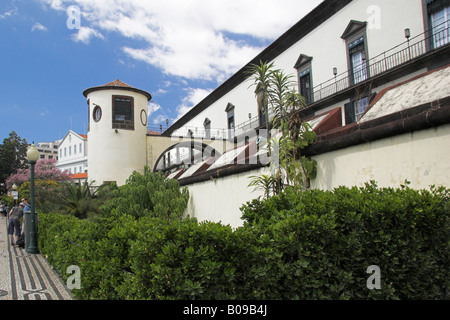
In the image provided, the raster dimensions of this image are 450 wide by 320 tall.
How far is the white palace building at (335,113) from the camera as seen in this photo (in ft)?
16.2

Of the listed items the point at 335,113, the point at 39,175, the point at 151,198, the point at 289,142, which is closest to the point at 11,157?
the point at 39,175

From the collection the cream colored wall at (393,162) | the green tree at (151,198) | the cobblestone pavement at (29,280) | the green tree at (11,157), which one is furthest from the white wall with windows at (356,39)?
the green tree at (11,157)

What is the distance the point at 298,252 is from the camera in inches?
129

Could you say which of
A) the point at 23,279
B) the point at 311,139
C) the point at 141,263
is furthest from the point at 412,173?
the point at 23,279

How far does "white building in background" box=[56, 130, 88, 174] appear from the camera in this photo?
5791 cm

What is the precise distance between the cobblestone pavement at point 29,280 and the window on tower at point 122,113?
15.5 m

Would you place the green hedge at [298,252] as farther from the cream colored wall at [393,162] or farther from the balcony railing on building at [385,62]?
the balcony railing on building at [385,62]

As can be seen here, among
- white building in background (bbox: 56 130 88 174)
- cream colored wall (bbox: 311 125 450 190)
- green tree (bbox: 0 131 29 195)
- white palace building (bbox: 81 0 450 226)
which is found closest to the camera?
cream colored wall (bbox: 311 125 450 190)

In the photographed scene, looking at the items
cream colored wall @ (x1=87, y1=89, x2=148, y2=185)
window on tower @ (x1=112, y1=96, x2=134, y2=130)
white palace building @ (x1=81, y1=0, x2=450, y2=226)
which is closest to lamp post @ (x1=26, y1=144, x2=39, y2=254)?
white palace building @ (x1=81, y1=0, x2=450, y2=226)

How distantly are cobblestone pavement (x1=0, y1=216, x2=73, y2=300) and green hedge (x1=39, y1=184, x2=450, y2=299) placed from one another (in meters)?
1.59

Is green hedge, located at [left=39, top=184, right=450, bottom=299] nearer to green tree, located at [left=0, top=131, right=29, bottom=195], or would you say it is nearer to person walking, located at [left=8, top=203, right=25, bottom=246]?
person walking, located at [left=8, top=203, right=25, bottom=246]
